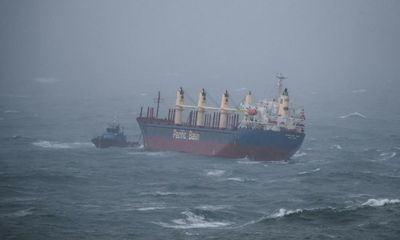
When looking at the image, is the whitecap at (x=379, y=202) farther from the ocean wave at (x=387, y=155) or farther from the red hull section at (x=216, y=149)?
the ocean wave at (x=387, y=155)

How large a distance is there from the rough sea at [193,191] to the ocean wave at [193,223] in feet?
0.27

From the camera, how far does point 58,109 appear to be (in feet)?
492

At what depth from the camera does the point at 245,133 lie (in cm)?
9094

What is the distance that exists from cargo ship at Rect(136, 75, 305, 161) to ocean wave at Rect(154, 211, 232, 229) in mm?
33174

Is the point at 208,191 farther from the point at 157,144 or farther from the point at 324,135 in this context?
the point at 324,135

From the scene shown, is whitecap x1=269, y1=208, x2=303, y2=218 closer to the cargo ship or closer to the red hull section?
the cargo ship

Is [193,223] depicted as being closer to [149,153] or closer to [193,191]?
[193,191]

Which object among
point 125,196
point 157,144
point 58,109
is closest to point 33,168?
point 125,196

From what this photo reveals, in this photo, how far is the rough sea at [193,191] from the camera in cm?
5503

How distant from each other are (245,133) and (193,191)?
2282 centimetres

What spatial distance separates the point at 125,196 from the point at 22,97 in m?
115

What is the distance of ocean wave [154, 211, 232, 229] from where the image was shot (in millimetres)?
56094

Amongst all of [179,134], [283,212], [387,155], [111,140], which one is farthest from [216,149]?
[283,212]

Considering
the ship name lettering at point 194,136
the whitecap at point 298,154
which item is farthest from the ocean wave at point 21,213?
the whitecap at point 298,154
